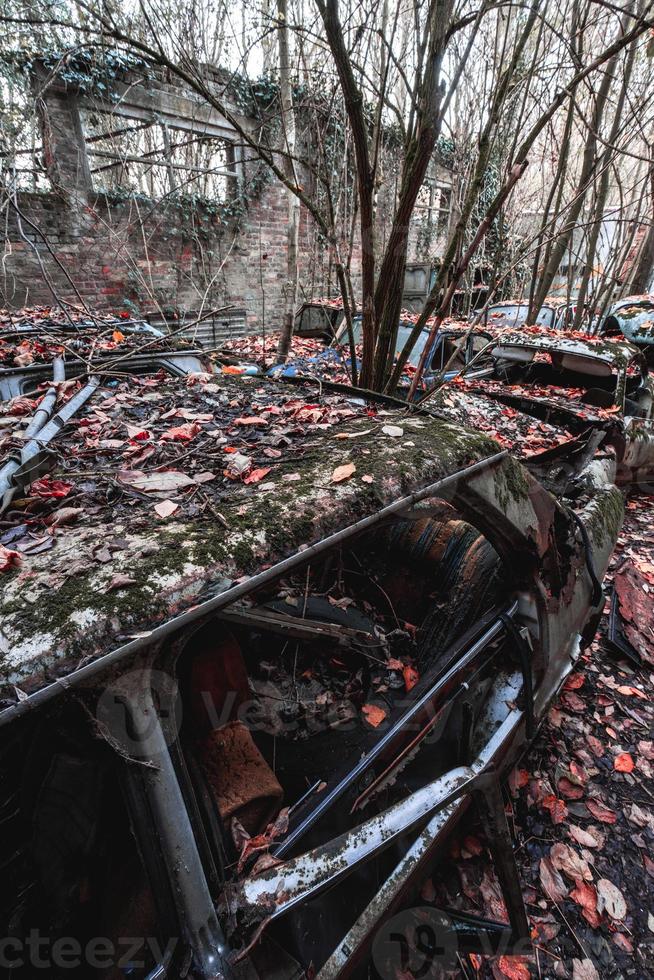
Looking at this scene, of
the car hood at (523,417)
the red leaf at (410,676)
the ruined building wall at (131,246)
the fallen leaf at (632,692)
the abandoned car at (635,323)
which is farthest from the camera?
the ruined building wall at (131,246)

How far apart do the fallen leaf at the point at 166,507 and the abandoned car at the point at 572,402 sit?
120 inches

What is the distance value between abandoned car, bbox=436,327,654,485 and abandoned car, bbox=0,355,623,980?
77.8 inches

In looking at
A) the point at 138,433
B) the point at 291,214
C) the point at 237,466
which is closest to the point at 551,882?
the point at 237,466

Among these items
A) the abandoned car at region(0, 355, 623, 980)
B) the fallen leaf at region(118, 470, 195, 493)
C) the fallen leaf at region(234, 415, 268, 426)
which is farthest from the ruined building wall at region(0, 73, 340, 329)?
the fallen leaf at region(118, 470, 195, 493)

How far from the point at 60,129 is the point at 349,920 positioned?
35.8 ft

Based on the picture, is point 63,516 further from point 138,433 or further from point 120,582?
point 138,433

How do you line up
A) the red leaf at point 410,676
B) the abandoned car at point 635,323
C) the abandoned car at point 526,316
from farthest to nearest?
the abandoned car at point 526,316
the abandoned car at point 635,323
the red leaf at point 410,676

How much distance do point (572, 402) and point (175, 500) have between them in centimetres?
416

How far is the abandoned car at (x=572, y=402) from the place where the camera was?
376 centimetres

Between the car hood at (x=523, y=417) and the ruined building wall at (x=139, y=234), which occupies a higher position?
the ruined building wall at (x=139, y=234)

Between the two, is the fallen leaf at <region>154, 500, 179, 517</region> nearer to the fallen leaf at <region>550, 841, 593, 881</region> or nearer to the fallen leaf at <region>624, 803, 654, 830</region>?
the fallen leaf at <region>550, 841, 593, 881</region>

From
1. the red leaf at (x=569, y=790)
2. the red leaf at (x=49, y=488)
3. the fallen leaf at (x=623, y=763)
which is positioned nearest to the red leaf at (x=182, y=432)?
the red leaf at (x=49, y=488)

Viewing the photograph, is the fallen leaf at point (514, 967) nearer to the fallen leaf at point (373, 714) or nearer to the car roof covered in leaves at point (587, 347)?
the fallen leaf at point (373, 714)

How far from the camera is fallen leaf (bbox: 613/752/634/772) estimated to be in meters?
2.11
